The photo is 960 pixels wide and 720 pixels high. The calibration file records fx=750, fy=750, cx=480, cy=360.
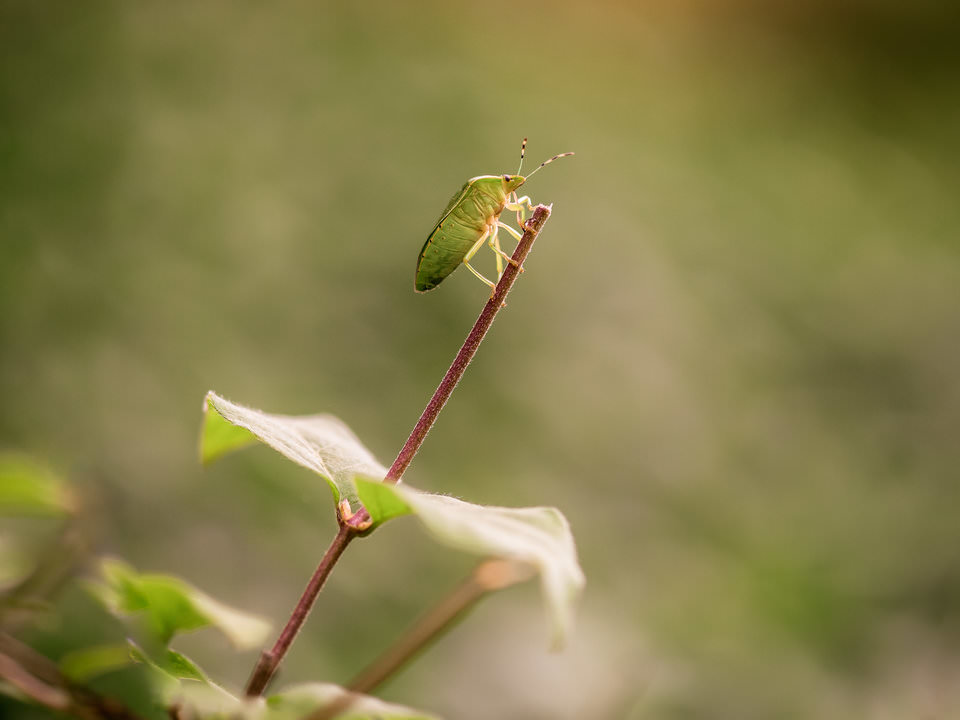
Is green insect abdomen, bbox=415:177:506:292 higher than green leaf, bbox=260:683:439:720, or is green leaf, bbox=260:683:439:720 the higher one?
green insect abdomen, bbox=415:177:506:292

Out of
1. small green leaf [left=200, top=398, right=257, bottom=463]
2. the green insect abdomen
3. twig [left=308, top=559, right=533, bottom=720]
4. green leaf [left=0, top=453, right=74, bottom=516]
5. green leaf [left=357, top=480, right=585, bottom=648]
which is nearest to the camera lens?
green leaf [left=357, top=480, right=585, bottom=648]

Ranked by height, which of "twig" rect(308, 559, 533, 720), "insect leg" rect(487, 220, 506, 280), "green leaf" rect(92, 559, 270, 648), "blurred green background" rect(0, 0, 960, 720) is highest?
"blurred green background" rect(0, 0, 960, 720)

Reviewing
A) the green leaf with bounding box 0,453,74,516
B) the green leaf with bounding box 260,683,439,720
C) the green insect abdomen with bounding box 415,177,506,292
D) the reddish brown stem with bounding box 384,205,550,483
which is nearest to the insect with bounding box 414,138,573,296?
the green insect abdomen with bounding box 415,177,506,292

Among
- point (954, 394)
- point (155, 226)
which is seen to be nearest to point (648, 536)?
point (954, 394)

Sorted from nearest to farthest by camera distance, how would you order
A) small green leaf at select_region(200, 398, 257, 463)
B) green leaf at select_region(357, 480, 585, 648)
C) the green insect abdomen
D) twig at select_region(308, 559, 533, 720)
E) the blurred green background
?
green leaf at select_region(357, 480, 585, 648)
twig at select_region(308, 559, 533, 720)
small green leaf at select_region(200, 398, 257, 463)
the green insect abdomen
the blurred green background

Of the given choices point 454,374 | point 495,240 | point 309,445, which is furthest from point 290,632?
point 495,240

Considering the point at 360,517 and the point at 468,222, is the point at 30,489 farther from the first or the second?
the point at 468,222

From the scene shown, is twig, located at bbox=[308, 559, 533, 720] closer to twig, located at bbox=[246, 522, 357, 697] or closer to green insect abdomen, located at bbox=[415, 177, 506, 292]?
twig, located at bbox=[246, 522, 357, 697]
